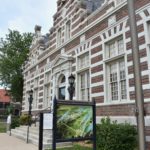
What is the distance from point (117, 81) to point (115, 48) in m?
1.66

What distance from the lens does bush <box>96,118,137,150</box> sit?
881 cm

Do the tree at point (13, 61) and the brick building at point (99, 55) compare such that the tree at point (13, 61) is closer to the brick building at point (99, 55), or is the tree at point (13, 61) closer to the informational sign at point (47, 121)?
the brick building at point (99, 55)

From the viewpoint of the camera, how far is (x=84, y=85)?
14469 millimetres

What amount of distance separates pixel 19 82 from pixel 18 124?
1641cm

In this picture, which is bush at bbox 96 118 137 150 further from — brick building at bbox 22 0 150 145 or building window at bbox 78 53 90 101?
building window at bbox 78 53 90 101

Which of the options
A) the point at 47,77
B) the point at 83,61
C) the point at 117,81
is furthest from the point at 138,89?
the point at 47,77

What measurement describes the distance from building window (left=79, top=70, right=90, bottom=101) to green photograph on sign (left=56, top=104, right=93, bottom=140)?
22.4 ft

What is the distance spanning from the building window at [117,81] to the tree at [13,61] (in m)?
25.8

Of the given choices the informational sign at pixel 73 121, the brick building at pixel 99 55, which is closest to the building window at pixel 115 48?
the brick building at pixel 99 55

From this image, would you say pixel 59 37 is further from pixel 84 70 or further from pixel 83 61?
pixel 84 70

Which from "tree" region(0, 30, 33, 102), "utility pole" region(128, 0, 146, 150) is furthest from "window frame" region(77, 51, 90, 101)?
"tree" region(0, 30, 33, 102)

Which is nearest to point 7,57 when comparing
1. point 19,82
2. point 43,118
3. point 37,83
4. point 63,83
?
point 19,82

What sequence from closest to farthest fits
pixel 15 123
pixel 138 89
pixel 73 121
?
pixel 138 89, pixel 73 121, pixel 15 123

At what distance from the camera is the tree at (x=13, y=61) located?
36.1 metres
